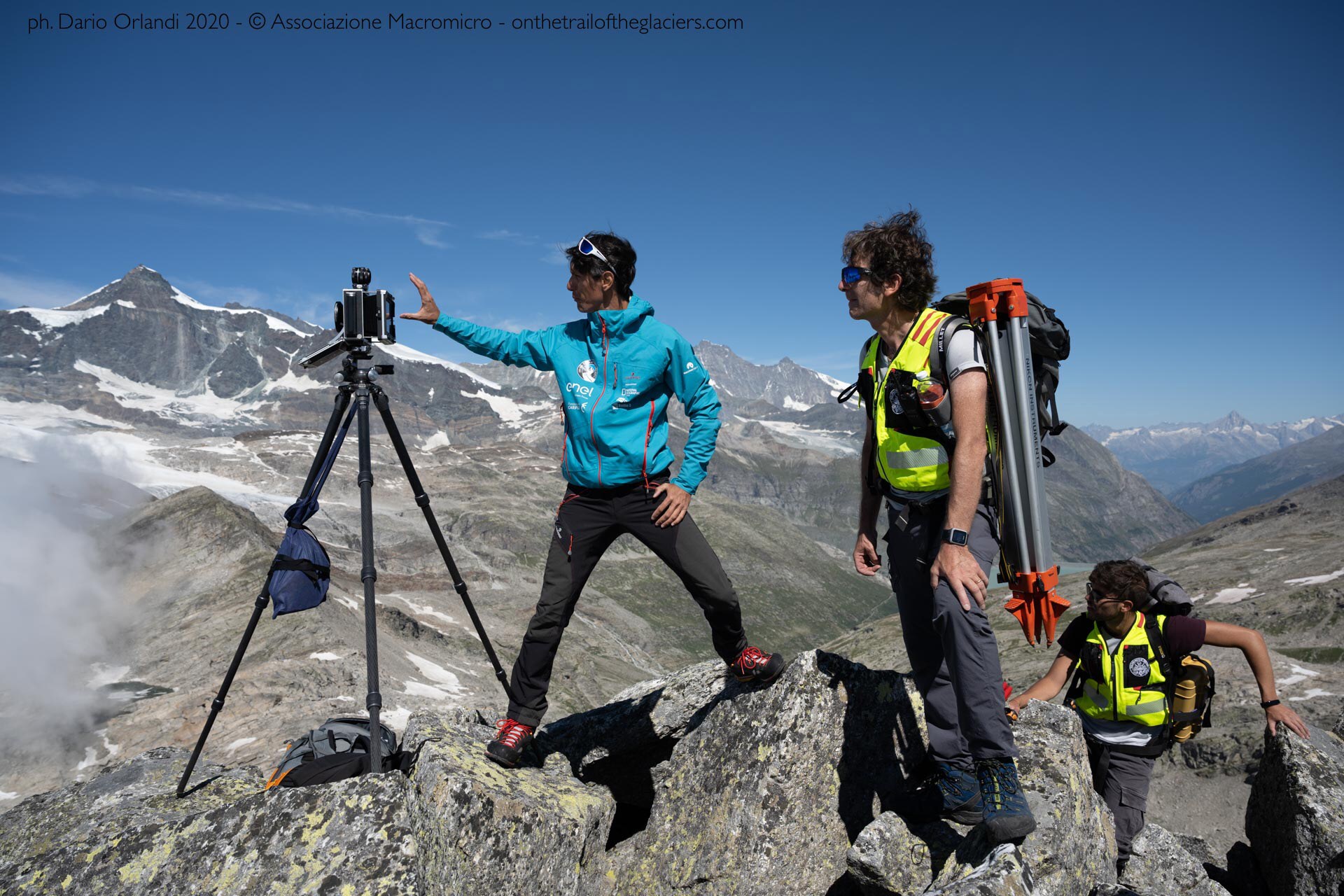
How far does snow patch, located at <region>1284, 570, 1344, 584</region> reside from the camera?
59.6 metres

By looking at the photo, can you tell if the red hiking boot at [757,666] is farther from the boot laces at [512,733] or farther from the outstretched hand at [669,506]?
the boot laces at [512,733]

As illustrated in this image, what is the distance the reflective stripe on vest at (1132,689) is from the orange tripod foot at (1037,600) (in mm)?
3348

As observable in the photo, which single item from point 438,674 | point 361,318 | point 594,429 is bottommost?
point 438,674

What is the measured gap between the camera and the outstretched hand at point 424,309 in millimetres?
7848

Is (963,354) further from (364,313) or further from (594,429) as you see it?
(364,313)

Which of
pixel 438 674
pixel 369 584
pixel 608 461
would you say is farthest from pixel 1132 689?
pixel 438 674

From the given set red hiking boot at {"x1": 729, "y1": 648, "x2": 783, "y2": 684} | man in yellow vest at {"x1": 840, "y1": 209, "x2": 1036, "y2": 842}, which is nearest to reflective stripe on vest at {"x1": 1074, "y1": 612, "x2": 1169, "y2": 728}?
man in yellow vest at {"x1": 840, "y1": 209, "x2": 1036, "y2": 842}

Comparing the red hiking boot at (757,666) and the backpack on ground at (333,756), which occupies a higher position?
the red hiking boot at (757,666)

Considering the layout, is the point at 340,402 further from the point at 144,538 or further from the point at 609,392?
the point at 144,538

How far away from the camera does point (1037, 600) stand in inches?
244

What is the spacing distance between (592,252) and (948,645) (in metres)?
5.15

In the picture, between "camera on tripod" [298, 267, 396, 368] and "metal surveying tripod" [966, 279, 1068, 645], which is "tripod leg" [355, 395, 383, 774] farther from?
"metal surveying tripod" [966, 279, 1068, 645]

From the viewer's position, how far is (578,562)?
25.9 feet

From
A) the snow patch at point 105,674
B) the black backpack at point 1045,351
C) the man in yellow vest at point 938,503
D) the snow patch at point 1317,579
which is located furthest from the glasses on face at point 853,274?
the snow patch at point 105,674
